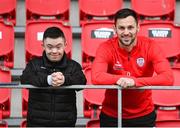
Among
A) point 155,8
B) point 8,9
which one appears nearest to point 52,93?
point 8,9

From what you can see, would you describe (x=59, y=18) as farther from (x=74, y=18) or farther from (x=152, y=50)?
(x=152, y=50)

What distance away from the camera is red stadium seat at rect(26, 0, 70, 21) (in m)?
4.32

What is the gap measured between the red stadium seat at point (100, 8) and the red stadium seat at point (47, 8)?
0.13 m

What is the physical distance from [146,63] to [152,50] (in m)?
0.08

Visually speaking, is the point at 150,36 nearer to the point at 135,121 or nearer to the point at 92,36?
the point at 92,36

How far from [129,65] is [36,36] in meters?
1.47

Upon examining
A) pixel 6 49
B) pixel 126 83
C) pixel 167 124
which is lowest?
pixel 167 124

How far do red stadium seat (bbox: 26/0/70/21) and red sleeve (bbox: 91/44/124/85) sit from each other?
1633 millimetres

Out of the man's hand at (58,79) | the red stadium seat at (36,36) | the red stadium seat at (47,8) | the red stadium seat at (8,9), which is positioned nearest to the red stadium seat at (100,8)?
the red stadium seat at (47,8)

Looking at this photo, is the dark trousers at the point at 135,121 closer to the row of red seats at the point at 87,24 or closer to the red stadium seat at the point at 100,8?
the row of red seats at the point at 87,24

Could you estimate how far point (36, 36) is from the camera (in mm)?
4020

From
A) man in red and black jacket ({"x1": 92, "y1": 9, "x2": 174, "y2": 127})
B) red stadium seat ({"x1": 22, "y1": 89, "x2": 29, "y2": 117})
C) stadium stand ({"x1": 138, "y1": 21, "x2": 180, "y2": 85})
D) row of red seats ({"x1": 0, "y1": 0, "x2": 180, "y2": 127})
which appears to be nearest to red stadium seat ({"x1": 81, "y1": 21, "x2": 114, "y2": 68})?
row of red seats ({"x1": 0, "y1": 0, "x2": 180, "y2": 127})

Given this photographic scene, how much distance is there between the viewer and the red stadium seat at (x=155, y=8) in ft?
14.2

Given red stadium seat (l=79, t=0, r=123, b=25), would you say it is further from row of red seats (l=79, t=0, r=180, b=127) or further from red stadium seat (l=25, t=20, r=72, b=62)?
red stadium seat (l=25, t=20, r=72, b=62)
